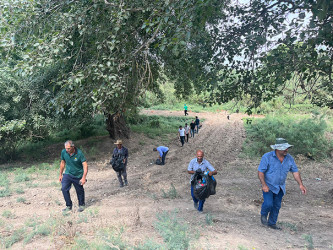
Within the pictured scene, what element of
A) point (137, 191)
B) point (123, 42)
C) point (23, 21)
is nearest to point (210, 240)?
point (137, 191)

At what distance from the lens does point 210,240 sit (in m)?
4.24

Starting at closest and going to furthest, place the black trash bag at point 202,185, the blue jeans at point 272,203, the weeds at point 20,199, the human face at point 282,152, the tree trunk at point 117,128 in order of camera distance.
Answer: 1. the human face at point 282,152
2. the blue jeans at point 272,203
3. the black trash bag at point 202,185
4. the weeds at point 20,199
5. the tree trunk at point 117,128

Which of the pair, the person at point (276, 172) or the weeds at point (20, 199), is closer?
the person at point (276, 172)

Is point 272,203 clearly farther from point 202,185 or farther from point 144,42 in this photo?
point 144,42

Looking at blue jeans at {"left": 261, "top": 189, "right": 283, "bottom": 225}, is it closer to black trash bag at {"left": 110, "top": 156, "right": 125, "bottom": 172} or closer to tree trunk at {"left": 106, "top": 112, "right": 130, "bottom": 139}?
black trash bag at {"left": 110, "top": 156, "right": 125, "bottom": 172}

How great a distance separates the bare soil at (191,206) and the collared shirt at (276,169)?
2.79 feet

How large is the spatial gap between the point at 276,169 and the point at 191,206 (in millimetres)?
2367

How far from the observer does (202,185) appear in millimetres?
5367

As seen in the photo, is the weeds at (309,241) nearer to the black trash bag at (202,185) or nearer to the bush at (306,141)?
the black trash bag at (202,185)

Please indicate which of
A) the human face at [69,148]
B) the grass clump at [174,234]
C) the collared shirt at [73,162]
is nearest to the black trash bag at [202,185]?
the grass clump at [174,234]

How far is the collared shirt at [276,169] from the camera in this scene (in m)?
4.73

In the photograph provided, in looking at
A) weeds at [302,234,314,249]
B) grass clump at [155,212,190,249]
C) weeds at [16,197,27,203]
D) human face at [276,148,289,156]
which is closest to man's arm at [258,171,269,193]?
human face at [276,148,289,156]

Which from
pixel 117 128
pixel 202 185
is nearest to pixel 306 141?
pixel 202 185

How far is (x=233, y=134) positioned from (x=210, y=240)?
15862 mm
